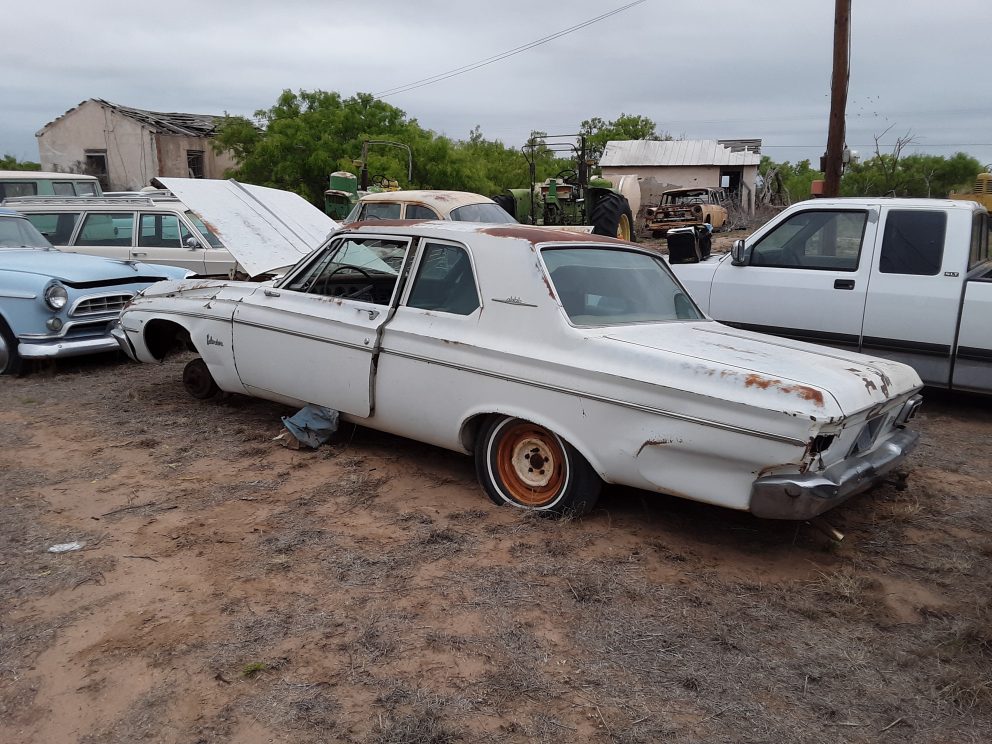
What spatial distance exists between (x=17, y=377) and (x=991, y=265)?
8278mm

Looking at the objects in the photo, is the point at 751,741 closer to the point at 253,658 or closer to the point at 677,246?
the point at 253,658

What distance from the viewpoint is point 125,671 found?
2967mm

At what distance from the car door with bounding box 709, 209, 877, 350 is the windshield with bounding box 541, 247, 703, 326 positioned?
223 cm

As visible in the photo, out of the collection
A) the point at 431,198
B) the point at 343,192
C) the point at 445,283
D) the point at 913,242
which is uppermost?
the point at 343,192

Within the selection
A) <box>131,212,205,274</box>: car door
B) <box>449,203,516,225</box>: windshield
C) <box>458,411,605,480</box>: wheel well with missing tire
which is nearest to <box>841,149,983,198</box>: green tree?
<box>449,203,516,225</box>: windshield

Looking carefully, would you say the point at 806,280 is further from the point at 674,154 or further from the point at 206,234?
the point at 674,154

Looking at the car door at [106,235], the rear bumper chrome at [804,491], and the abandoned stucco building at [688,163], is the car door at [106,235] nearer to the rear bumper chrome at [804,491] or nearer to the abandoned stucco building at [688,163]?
the rear bumper chrome at [804,491]

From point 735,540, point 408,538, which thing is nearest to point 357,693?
point 408,538

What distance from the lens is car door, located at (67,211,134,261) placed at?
32.6 feet

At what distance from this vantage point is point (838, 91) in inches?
478

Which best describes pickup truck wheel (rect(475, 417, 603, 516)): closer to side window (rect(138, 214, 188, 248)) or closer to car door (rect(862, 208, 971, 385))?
car door (rect(862, 208, 971, 385))

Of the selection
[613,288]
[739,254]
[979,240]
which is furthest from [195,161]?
[613,288]

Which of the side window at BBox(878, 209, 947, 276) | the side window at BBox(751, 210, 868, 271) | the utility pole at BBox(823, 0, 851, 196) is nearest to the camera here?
the side window at BBox(878, 209, 947, 276)

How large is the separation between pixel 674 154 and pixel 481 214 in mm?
30461
